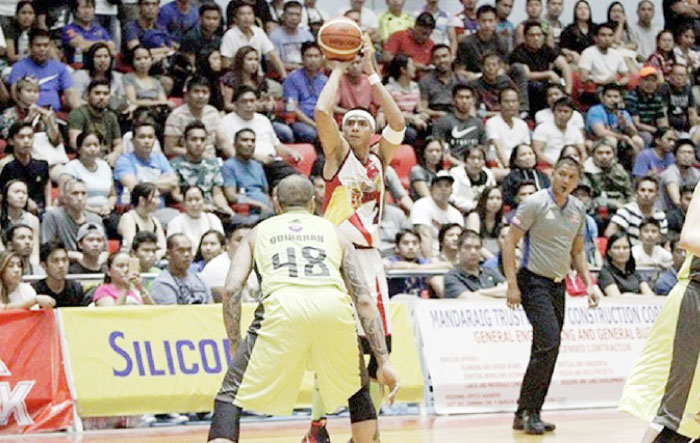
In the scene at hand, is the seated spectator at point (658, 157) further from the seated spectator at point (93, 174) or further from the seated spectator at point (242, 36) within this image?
the seated spectator at point (93, 174)

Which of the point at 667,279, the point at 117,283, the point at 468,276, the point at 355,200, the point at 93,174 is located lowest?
the point at 667,279

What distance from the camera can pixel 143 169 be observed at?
46.2ft

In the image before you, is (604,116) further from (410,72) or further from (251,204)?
(251,204)

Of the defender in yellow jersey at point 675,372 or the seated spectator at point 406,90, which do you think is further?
the seated spectator at point 406,90

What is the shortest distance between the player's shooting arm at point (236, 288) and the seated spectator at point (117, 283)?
15.8 ft

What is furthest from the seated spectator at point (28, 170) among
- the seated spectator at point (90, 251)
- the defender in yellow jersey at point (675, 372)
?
the defender in yellow jersey at point (675, 372)

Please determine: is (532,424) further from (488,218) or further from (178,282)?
(488,218)

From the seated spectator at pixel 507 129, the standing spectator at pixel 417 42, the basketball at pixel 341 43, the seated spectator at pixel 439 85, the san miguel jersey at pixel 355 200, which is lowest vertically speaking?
the seated spectator at pixel 507 129

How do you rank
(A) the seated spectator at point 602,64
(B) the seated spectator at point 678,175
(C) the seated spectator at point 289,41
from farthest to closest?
(A) the seated spectator at point 602,64
(C) the seated spectator at point 289,41
(B) the seated spectator at point 678,175

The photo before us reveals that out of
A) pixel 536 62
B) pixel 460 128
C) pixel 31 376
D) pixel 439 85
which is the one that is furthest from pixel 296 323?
pixel 536 62

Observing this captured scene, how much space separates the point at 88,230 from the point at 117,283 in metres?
0.91

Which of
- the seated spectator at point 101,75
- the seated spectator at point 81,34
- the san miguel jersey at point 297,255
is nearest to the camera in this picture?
the san miguel jersey at point 297,255

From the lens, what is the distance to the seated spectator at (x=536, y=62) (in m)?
18.5

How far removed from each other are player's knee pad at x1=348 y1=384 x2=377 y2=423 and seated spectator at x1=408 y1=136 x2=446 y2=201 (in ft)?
28.1
